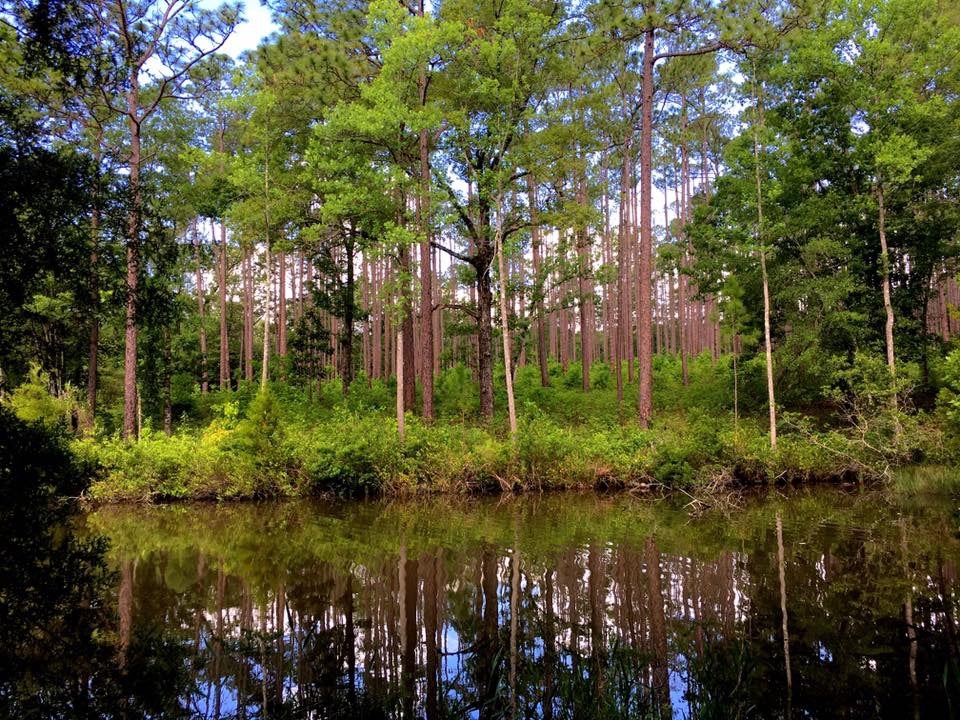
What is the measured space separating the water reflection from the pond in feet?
0.08

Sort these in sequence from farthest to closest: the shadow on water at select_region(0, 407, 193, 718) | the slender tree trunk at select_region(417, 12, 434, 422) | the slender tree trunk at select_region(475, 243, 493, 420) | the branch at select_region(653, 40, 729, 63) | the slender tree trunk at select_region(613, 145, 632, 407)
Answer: the slender tree trunk at select_region(613, 145, 632, 407) < the slender tree trunk at select_region(475, 243, 493, 420) < the slender tree trunk at select_region(417, 12, 434, 422) < the branch at select_region(653, 40, 729, 63) < the shadow on water at select_region(0, 407, 193, 718)

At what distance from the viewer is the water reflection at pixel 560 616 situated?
4.09 metres

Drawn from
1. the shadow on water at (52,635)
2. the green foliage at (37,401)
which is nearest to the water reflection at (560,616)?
the shadow on water at (52,635)

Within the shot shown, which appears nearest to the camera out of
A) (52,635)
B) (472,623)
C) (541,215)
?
(52,635)

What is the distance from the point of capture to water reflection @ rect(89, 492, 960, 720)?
13.4 feet

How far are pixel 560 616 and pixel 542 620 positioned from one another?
22cm

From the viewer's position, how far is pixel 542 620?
224 inches

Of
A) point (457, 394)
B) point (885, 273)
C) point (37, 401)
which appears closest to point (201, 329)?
point (37, 401)

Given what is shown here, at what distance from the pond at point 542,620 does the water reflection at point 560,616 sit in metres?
0.03

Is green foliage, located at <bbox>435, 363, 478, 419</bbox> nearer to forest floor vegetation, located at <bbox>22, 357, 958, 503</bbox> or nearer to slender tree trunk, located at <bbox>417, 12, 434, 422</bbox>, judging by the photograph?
slender tree trunk, located at <bbox>417, 12, 434, 422</bbox>

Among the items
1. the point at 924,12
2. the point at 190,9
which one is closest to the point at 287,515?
the point at 190,9

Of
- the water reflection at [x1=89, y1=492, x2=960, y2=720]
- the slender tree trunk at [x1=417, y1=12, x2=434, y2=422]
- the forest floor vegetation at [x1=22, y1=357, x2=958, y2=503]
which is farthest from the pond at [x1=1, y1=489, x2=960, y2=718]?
the slender tree trunk at [x1=417, y1=12, x2=434, y2=422]

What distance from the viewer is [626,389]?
24891 millimetres

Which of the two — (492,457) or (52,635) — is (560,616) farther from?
(492,457)
